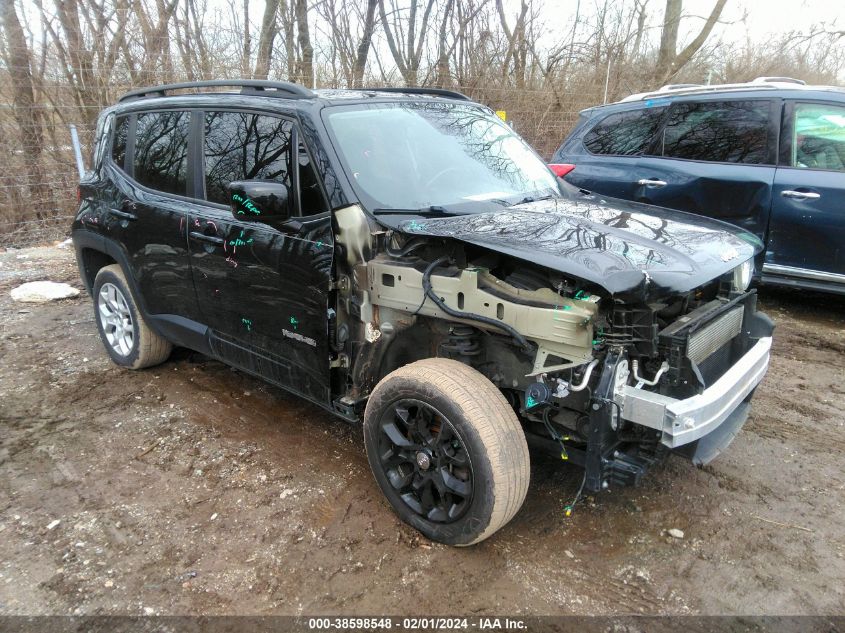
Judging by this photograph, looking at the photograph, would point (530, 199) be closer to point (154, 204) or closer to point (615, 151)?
point (154, 204)

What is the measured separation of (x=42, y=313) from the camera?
238 inches

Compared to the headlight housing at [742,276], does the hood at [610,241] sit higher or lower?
higher

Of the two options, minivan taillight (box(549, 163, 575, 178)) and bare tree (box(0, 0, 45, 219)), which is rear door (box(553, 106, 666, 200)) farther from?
bare tree (box(0, 0, 45, 219))

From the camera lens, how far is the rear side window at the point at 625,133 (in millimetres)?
5895

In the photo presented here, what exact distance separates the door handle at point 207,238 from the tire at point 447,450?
134 centimetres

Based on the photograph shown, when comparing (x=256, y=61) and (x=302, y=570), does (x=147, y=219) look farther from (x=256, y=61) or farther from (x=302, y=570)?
(x=256, y=61)

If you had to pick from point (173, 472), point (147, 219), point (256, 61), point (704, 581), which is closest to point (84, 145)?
point (256, 61)

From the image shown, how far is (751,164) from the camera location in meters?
5.31

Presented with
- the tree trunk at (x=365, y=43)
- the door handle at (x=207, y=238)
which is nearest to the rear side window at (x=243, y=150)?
the door handle at (x=207, y=238)


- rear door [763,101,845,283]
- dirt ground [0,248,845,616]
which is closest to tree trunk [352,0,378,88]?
rear door [763,101,845,283]

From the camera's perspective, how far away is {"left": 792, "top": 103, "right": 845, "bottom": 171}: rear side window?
499 cm

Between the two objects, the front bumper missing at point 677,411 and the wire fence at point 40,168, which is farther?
the wire fence at point 40,168

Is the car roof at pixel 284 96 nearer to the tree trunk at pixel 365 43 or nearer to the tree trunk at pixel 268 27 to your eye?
the tree trunk at pixel 365 43

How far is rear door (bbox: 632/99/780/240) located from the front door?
12.5ft
